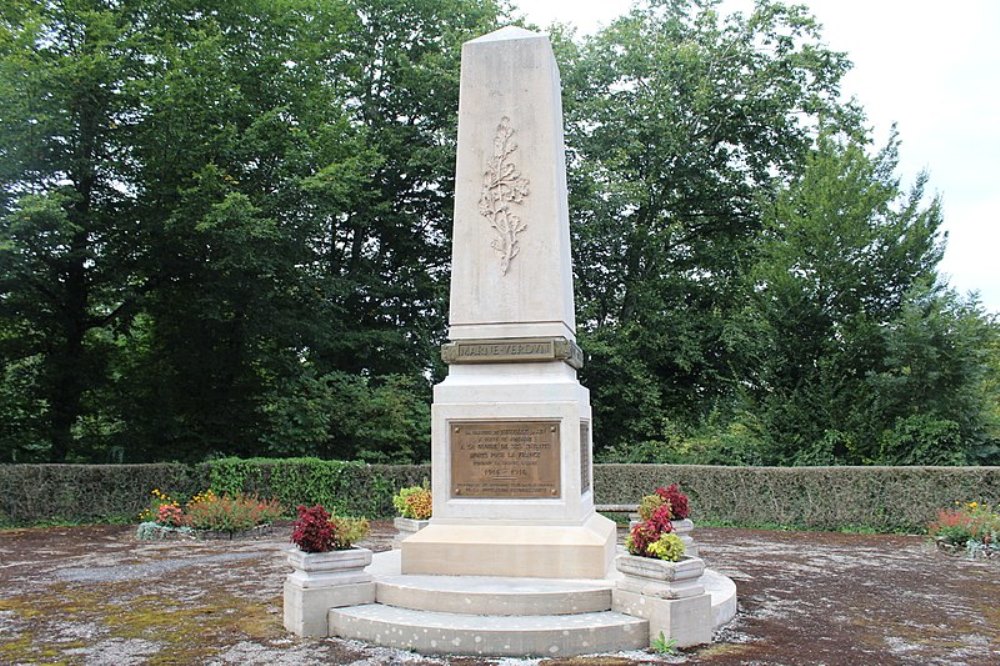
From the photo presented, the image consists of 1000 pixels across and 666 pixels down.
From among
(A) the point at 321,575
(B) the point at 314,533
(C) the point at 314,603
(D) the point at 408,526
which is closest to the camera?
(C) the point at 314,603

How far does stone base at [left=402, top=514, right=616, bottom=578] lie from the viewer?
813 centimetres

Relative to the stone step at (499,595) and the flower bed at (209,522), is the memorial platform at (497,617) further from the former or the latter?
the flower bed at (209,522)

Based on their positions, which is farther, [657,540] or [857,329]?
[857,329]

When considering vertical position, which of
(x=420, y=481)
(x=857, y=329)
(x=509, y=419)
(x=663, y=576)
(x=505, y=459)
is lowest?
(x=420, y=481)

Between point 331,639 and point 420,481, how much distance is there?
441 inches

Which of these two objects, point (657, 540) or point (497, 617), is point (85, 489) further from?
point (657, 540)

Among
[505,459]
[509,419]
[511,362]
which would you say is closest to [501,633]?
[505,459]

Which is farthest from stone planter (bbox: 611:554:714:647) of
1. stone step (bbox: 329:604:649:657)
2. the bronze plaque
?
the bronze plaque

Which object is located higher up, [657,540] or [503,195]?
[503,195]

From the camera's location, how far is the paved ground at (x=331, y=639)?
22.3ft

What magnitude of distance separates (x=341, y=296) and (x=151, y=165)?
19.4ft

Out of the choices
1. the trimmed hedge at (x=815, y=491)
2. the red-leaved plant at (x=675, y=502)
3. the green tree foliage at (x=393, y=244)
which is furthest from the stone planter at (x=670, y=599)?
the green tree foliage at (x=393, y=244)

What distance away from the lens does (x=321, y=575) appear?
7.65 m

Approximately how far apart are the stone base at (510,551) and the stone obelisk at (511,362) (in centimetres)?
1
